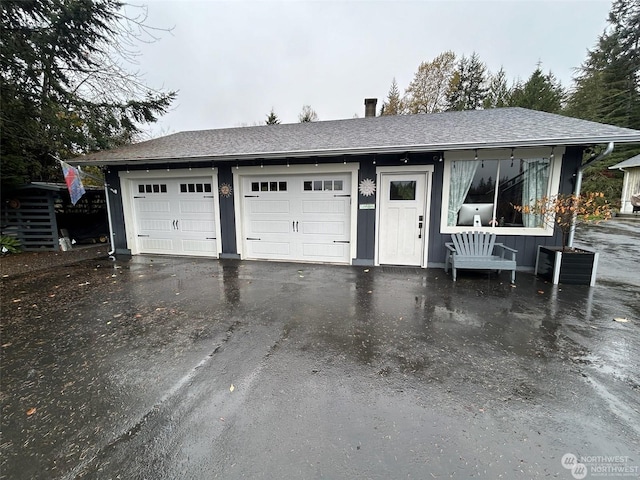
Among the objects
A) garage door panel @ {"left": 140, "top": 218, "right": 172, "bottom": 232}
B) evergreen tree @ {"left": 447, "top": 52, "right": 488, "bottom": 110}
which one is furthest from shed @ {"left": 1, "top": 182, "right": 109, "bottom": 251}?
evergreen tree @ {"left": 447, "top": 52, "right": 488, "bottom": 110}

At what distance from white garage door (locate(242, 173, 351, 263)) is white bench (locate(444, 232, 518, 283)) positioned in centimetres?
215

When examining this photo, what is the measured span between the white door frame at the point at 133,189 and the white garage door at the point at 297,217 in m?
0.71

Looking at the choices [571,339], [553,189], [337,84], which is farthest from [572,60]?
[571,339]

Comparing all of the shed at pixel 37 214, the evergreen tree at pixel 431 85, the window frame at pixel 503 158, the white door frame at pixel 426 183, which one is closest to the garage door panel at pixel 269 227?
the white door frame at pixel 426 183

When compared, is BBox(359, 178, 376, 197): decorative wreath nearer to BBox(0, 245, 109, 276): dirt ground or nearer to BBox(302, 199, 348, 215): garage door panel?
BBox(302, 199, 348, 215): garage door panel

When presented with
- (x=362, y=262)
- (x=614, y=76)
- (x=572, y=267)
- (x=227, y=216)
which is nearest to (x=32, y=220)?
(x=227, y=216)

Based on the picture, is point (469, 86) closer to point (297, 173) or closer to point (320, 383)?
point (297, 173)

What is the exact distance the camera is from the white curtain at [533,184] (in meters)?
5.18

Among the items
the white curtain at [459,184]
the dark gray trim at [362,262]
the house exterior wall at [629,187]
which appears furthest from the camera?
the house exterior wall at [629,187]

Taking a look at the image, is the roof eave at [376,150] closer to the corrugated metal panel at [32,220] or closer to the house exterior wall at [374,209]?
the house exterior wall at [374,209]

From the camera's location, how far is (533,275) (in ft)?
17.0

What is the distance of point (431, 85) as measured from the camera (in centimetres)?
1880

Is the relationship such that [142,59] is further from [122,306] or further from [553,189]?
[553,189]

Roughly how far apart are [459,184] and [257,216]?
14.7 ft
